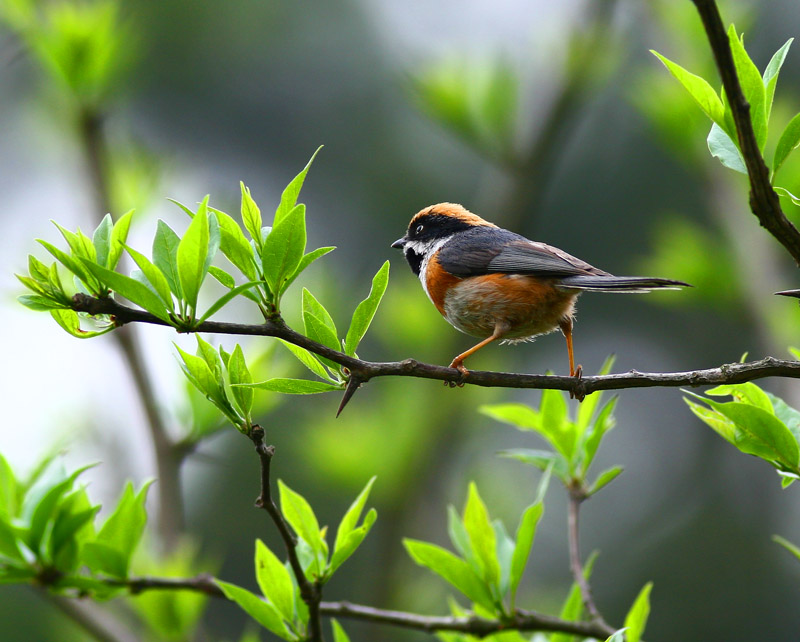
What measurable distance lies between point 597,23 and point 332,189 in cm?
748

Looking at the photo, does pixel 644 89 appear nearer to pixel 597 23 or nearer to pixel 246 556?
pixel 597 23

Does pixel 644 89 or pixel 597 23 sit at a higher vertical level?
pixel 597 23

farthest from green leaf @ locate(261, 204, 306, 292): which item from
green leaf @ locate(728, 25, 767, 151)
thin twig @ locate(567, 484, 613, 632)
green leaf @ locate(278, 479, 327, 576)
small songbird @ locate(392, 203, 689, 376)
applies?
small songbird @ locate(392, 203, 689, 376)

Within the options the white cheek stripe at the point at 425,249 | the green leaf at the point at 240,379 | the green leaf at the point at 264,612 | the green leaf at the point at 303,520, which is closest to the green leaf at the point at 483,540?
the green leaf at the point at 303,520

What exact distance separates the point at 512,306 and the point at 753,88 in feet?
5.43

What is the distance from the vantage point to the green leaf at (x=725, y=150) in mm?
1637

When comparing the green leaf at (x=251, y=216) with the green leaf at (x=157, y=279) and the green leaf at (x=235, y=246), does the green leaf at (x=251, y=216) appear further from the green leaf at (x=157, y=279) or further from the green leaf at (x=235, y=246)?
the green leaf at (x=157, y=279)

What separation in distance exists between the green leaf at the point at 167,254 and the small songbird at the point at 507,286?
1.51 metres

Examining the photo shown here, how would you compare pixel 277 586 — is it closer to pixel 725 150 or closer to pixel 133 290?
pixel 133 290

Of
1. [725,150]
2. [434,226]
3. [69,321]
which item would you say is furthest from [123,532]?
[434,226]

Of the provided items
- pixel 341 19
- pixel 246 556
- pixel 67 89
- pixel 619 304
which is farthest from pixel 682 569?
pixel 341 19

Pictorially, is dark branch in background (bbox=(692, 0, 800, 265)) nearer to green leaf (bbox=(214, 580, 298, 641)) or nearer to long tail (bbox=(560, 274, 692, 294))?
long tail (bbox=(560, 274, 692, 294))

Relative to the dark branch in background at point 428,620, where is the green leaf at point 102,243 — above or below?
above

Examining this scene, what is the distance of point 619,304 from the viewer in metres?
11.4
